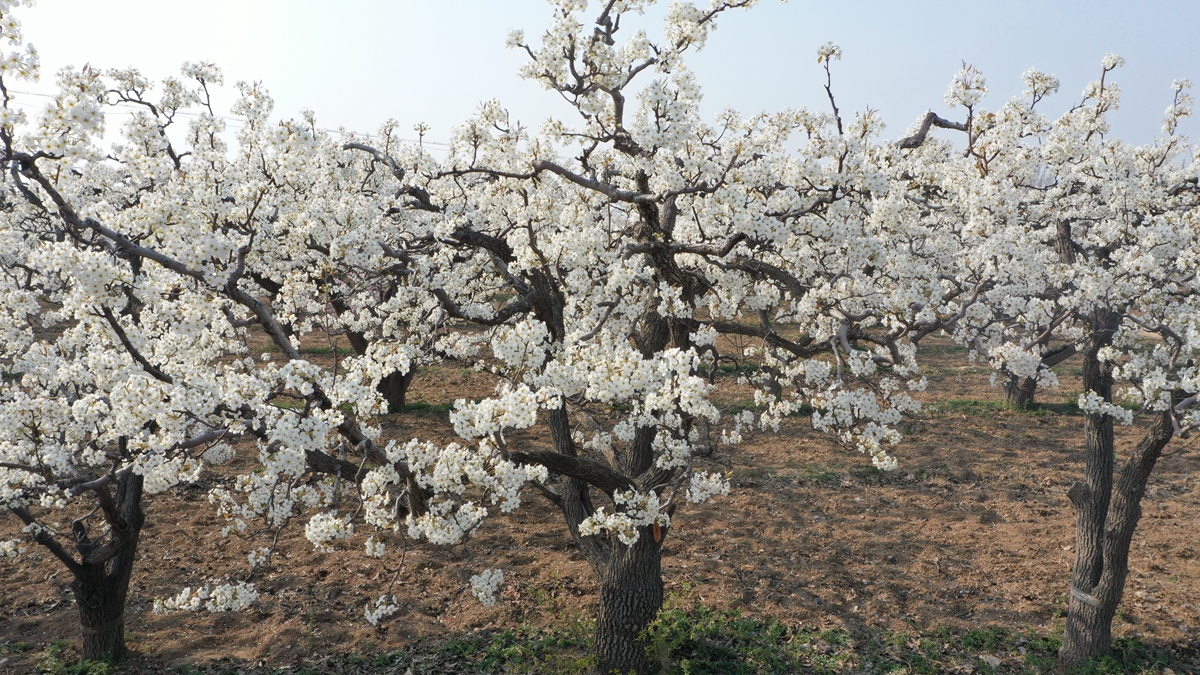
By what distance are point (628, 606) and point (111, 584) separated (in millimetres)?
5642

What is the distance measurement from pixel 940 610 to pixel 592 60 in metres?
8.16

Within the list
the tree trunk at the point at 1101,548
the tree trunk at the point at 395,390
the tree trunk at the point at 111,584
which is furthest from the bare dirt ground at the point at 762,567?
the tree trunk at the point at 395,390

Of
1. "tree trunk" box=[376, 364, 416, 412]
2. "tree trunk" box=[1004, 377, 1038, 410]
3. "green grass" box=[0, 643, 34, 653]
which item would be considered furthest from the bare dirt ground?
"tree trunk" box=[1004, 377, 1038, 410]

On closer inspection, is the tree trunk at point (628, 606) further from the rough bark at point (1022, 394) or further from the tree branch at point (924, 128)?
the rough bark at point (1022, 394)

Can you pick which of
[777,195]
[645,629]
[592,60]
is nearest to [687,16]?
[592,60]

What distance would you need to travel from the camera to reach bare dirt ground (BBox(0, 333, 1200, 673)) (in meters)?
8.55

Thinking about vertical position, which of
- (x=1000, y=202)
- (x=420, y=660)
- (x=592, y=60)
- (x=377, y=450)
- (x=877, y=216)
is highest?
(x=592, y=60)

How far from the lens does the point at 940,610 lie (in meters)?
9.03

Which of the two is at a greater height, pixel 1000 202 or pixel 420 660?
pixel 1000 202

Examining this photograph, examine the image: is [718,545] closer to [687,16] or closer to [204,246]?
[687,16]

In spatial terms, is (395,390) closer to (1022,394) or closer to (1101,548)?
(1101,548)

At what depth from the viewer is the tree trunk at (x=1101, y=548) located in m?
7.64

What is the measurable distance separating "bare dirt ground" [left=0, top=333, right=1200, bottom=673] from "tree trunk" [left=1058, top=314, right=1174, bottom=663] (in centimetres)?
97

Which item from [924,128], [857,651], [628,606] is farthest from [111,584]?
[924,128]
